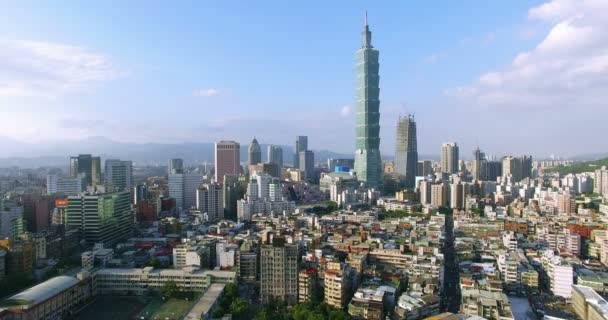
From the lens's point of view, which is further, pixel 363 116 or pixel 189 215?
pixel 363 116

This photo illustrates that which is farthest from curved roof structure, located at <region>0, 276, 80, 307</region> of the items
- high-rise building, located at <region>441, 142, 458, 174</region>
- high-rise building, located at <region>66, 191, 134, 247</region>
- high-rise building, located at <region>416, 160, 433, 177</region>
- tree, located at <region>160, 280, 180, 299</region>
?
high-rise building, located at <region>441, 142, 458, 174</region>

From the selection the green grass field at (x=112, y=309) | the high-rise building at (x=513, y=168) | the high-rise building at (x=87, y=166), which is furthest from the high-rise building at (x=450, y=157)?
the green grass field at (x=112, y=309)

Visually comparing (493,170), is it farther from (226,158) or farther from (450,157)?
(226,158)

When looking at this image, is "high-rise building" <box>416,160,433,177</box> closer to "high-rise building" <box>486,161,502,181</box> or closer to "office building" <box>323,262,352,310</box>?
"high-rise building" <box>486,161,502,181</box>

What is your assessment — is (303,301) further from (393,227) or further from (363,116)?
(363,116)

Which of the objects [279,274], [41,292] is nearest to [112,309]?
[41,292]

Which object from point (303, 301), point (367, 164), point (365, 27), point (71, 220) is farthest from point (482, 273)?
point (365, 27)
